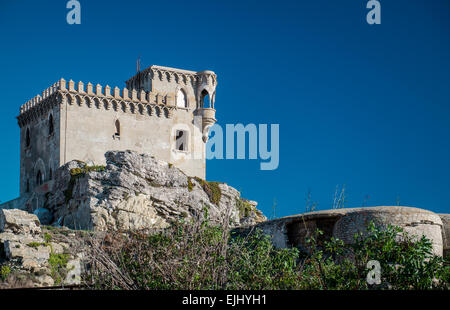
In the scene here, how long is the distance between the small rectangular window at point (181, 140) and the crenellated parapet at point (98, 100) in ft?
4.82

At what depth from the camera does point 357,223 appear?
17.7 m

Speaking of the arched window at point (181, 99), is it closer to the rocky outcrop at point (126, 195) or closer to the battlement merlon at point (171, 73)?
the battlement merlon at point (171, 73)

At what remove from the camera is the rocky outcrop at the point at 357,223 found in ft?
56.1

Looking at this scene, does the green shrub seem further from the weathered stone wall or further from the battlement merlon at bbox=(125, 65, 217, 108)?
the battlement merlon at bbox=(125, 65, 217, 108)

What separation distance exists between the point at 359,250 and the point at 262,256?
6.22 ft

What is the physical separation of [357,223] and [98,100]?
71.9ft

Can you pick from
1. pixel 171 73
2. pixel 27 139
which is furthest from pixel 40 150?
pixel 171 73

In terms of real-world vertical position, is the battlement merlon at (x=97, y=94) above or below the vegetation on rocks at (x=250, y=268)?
above

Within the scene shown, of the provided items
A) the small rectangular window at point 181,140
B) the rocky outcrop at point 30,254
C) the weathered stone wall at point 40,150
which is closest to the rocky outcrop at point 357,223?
the rocky outcrop at point 30,254

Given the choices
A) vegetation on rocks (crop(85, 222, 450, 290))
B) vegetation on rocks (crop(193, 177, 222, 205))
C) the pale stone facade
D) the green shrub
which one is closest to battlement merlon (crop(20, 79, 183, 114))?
the pale stone facade

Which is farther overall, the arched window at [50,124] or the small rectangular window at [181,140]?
the small rectangular window at [181,140]

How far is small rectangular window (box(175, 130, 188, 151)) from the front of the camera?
38438 millimetres
